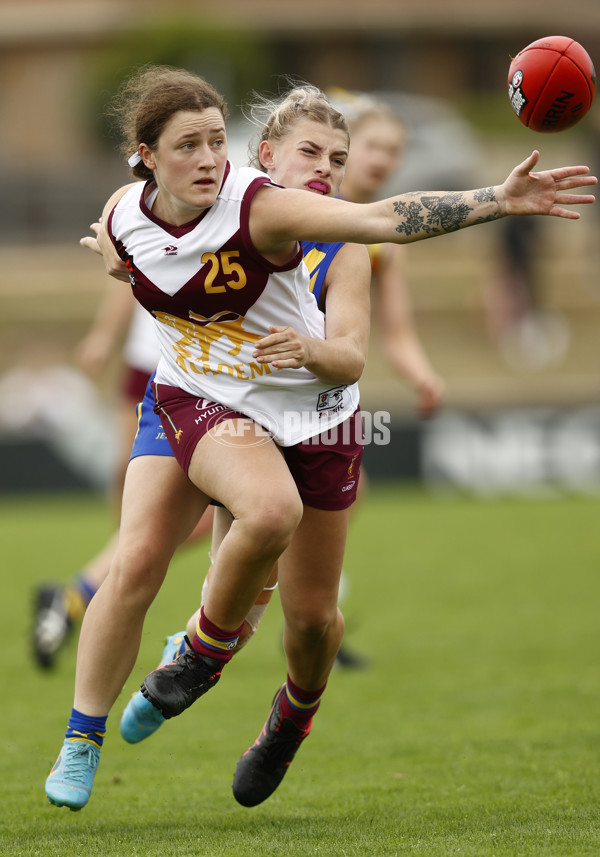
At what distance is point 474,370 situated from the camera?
65.9 ft

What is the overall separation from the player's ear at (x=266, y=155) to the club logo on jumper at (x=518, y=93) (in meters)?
0.81

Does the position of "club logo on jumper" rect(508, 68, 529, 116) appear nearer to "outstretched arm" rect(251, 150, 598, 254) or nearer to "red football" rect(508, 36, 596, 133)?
"red football" rect(508, 36, 596, 133)

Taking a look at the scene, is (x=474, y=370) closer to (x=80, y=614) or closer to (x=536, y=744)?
Answer: (x=80, y=614)

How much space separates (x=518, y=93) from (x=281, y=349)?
44.3 inches

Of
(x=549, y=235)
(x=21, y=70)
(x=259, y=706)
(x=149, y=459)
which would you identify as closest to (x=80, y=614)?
(x=259, y=706)

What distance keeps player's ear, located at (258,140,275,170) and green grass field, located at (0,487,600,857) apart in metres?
2.12

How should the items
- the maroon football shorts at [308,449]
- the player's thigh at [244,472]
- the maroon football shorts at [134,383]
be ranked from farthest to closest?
the maroon football shorts at [134,383]
the maroon football shorts at [308,449]
the player's thigh at [244,472]

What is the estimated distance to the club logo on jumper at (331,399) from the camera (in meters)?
3.96

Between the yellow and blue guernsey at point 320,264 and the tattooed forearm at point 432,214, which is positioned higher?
the tattooed forearm at point 432,214

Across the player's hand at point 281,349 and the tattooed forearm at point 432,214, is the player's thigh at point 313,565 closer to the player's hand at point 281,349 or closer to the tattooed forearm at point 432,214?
the player's hand at point 281,349

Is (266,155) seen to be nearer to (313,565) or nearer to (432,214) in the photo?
(432,214)

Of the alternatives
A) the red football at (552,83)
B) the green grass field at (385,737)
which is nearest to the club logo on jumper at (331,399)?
the red football at (552,83)

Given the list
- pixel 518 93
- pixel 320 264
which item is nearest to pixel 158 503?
pixel 320 264

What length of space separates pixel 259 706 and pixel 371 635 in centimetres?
179
